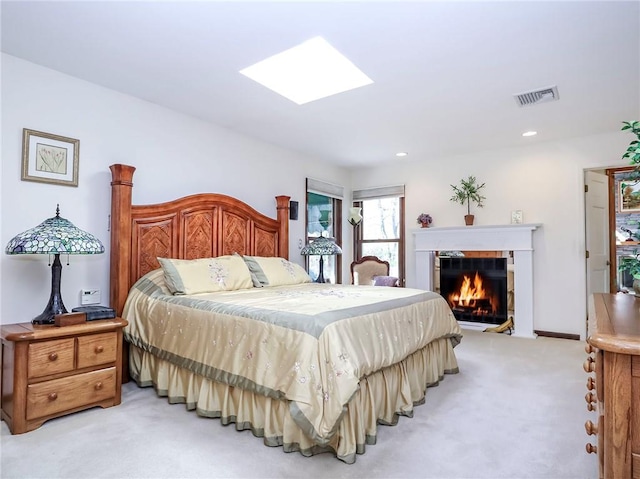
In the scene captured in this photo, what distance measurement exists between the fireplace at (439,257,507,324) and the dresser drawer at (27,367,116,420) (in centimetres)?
444

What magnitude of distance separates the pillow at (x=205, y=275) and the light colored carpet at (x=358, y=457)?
2.71ft

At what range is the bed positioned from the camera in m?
1.87

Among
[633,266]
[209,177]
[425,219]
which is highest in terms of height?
[209,177]

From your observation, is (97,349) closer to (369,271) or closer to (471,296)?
(369,271)

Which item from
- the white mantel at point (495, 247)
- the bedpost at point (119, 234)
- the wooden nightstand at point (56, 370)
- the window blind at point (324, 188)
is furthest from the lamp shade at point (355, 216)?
the wooden nightstand at point (56, 370)

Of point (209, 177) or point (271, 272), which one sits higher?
point (209, 177)

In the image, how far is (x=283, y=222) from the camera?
458 centimetres

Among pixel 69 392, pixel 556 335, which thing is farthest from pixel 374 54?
pixel 556 335

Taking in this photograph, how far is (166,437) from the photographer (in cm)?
209

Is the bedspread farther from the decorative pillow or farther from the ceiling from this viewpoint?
the decorative pillow

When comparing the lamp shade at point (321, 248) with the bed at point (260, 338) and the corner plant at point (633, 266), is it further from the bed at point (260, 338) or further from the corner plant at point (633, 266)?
the corner plant at point (633, 266)

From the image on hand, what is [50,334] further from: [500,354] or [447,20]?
[500,354]

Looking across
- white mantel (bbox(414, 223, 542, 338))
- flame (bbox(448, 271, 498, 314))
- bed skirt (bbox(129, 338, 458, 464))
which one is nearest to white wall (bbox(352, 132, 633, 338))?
white mantel (bbox(414, 223, 542, 338))

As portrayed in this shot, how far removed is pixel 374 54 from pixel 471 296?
3.90 meters
